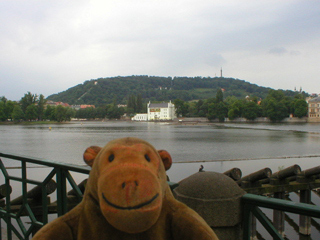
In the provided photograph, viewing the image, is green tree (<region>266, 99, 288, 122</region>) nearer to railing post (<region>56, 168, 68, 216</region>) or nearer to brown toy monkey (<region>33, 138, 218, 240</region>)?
railing post (<region>56, 168, 68, 216</region>)

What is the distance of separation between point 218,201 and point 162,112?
154 meters

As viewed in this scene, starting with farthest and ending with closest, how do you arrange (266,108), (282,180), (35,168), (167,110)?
(167,110) → (266,108) → (35,168) → (282,180)

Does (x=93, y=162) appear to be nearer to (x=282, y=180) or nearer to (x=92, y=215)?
(x=92, y=215)

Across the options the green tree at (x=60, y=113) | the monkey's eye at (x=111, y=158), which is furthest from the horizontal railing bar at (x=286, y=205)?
the green tree at (x=60, y=113)

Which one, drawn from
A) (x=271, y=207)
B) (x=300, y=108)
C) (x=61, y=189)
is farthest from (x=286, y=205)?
(x=300, y=108)

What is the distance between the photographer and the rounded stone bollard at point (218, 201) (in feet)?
8.93

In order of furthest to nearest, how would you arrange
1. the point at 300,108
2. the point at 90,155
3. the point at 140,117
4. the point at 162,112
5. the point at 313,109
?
the point at 140,117 → the point at 162,112 → the point at 313,109 → the point at 300,108 → the point at 90,155

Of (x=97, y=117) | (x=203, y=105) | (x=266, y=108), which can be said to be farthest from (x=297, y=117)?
(x=97, y=117)

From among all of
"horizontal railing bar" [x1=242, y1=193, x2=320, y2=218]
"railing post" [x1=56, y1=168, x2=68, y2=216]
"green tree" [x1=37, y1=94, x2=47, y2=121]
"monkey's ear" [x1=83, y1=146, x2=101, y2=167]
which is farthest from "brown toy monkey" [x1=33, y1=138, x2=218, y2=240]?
"green tree" [x1=37, y1=94, x2=47, y2=121]

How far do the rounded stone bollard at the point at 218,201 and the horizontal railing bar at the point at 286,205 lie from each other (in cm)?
62

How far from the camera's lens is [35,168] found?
49.4 feet

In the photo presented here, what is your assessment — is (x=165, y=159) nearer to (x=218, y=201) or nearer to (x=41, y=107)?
(x=218, y=201)

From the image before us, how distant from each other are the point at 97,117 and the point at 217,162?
5724 inches

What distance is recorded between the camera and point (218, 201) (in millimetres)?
2854
